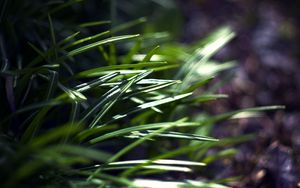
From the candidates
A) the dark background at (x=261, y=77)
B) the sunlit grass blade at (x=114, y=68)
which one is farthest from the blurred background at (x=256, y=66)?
the sunlit grass blade at (x=114, y=68)

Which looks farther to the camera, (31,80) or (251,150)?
(251,150)

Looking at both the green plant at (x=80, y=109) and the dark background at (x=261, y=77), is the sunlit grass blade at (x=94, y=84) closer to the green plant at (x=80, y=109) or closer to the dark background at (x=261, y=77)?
the green plant at (x=80, y=109)

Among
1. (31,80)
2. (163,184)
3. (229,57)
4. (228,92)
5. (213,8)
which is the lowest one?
(163,184)

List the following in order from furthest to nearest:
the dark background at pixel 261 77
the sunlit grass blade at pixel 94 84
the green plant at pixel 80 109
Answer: the dark background at pixel 261 77
the sunlit grass blade at pixel 94 84
the green plant at pixel 80 109

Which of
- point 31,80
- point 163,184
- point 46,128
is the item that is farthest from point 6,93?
point 163,184

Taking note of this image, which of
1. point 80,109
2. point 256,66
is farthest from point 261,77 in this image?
point 80,109

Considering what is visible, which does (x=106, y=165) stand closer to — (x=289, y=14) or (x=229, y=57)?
(x=229, y=57)

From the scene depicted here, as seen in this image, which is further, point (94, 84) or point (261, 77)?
point (261, 77)

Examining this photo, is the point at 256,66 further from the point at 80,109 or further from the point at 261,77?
the point at 80,109
